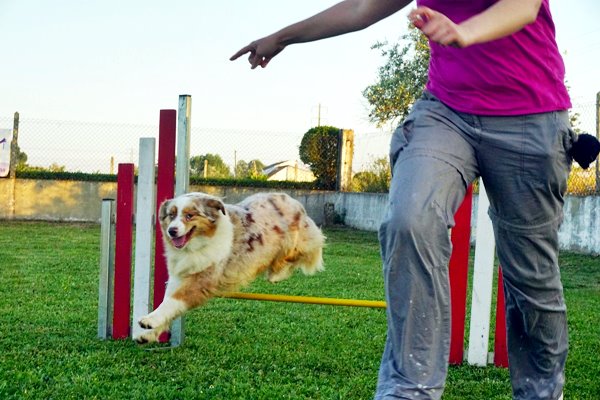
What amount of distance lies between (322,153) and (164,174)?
11.8 metres

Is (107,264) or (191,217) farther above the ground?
(191,217)

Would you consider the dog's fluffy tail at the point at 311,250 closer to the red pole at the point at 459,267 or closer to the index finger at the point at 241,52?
the red pole at the point at 459,267

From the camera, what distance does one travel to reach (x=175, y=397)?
3.02m

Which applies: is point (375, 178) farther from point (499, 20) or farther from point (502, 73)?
point (499, 20)

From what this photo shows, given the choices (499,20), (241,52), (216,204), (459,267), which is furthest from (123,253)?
(499,20)

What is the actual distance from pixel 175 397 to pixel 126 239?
134 centimetres

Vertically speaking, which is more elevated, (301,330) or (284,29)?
(284,29)

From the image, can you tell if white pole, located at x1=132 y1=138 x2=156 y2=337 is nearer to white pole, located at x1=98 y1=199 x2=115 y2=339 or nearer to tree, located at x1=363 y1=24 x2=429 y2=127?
white pole, located at x1=98 y1=199 x2=115 y2=339

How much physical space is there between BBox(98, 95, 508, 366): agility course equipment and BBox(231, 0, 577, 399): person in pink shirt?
1.45 metres

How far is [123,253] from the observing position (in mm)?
4160

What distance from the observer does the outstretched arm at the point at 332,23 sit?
2.08 m

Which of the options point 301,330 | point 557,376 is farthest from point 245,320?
point 557,376

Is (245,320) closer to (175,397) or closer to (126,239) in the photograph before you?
(126,239)

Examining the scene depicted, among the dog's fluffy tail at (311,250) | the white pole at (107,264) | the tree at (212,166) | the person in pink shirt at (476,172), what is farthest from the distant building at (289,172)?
the person in pink shirt at (476,172)
